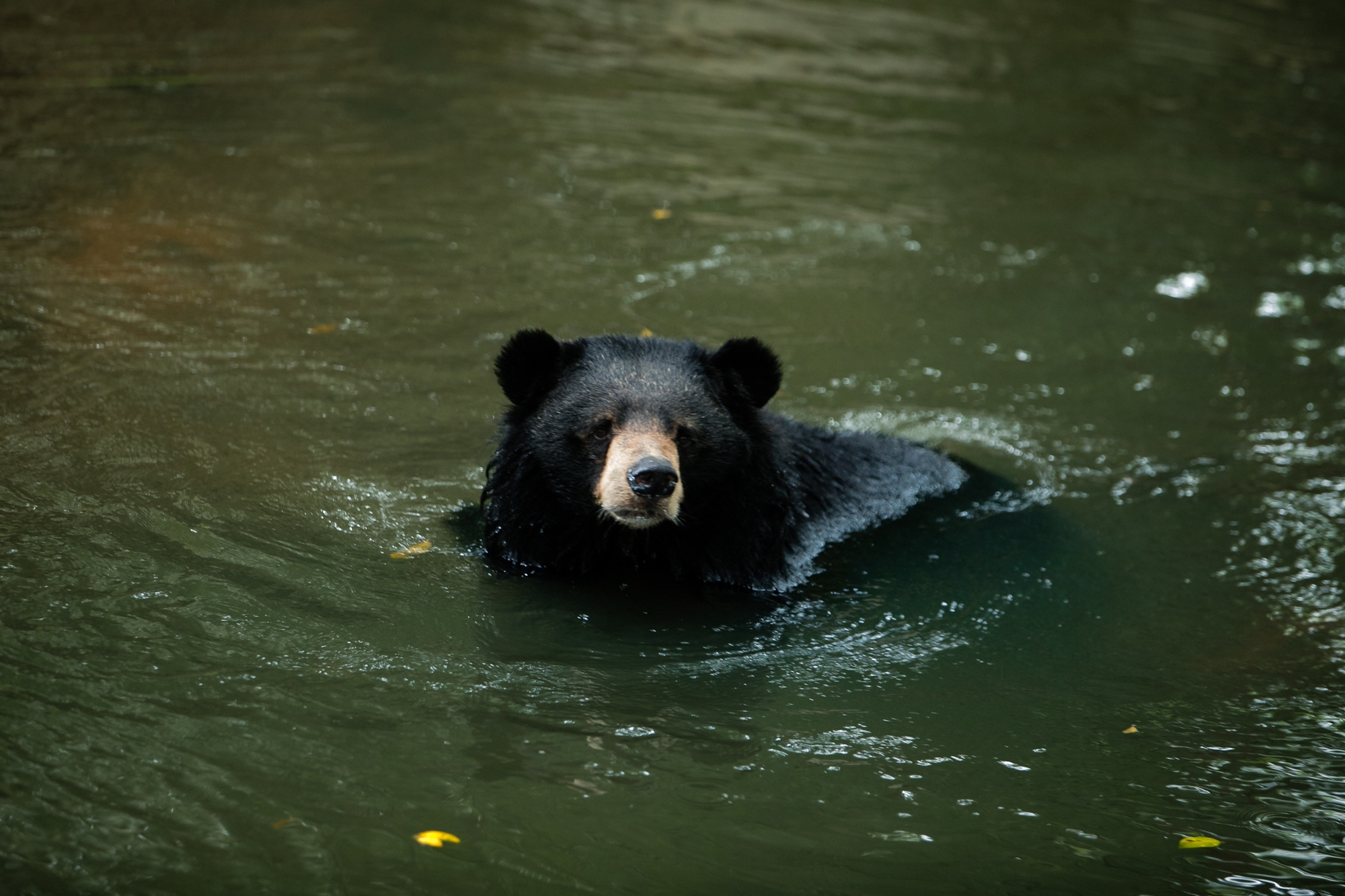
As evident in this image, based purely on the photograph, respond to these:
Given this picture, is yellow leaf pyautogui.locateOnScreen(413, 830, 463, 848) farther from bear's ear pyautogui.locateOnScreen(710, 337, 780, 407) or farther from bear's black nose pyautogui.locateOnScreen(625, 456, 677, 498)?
bear's ear pyautogui.locateOnScreen(710, 337, 780, 407)

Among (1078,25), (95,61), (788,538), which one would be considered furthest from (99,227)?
(1078,25)

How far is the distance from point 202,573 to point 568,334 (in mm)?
3940

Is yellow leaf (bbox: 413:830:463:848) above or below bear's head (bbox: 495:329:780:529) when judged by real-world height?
below

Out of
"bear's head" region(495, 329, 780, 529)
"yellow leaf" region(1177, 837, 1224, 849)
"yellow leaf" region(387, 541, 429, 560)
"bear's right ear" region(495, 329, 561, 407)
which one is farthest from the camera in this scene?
"yellow leaf" region(387, 541, 429, 560)

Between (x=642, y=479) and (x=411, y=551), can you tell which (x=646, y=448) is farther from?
(x=411, y=551)

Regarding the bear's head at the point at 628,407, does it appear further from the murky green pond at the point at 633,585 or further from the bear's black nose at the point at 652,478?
the murky green pond at the point at 633,585

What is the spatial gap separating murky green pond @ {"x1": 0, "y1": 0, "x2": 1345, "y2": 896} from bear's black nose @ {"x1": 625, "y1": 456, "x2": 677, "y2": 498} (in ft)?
2.61

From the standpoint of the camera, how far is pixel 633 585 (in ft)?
18.8

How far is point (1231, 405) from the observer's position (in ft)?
29.3

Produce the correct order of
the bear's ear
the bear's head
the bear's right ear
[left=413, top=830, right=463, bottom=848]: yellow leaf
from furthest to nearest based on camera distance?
the bear's ear, the bear's right ear, the bear's head, [left=413, top=830, right=463, bottom=848]: yellow leaf

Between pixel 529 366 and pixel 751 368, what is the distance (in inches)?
42.5

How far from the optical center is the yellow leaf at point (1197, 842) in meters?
4.08

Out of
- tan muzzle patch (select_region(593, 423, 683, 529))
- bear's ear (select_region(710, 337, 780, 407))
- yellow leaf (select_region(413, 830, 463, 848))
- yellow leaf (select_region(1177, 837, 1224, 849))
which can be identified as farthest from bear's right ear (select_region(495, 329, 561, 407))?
yellow leaf (select_region(1177, 837, 1224, 849))

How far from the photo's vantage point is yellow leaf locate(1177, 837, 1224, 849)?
13.4 feet
